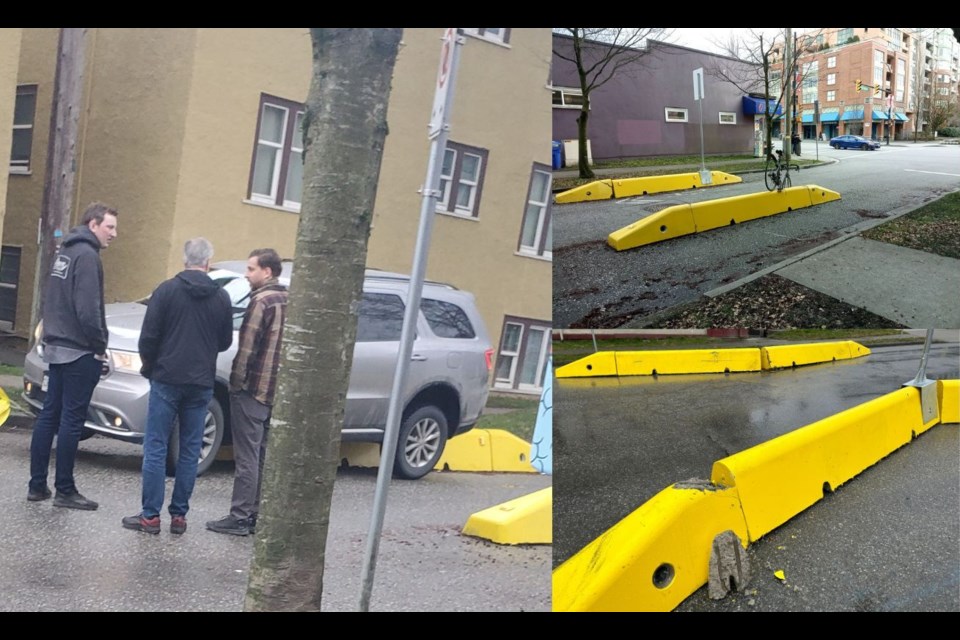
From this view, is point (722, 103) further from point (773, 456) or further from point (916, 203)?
point (773, 456)

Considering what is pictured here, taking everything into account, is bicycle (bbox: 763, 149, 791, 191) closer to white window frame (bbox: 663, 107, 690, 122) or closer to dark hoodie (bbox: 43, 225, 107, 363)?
white window frame (bbox: 663, 107, 690, 122)

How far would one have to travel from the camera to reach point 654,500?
3.01 meters

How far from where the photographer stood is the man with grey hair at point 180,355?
283 cm

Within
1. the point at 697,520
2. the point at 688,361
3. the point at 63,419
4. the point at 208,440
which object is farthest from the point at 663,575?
the point at 688,361

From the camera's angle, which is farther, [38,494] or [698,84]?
[38,494]

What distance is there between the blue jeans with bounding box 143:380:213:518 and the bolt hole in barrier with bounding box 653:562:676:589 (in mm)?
1604

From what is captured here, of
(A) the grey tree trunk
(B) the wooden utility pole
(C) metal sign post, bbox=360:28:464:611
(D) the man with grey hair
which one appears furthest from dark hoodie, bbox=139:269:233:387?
(C) metal sign post, bbox=360:28:464:611

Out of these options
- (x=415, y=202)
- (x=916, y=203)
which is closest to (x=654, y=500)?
(x=415, y=202)

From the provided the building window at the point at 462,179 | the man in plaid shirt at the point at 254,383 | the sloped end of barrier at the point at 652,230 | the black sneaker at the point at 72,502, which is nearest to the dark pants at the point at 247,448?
the man in plaid shirt at the point at 254,383

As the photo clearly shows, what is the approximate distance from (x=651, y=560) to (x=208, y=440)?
154 centimetres

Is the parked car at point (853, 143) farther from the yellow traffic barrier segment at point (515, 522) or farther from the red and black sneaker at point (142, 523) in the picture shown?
the red and black sneaker at point (142, 523)

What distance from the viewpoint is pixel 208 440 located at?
2.89 m

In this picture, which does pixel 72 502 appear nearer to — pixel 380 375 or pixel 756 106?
pixel 380 375

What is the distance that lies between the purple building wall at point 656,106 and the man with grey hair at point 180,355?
4.38 ft
